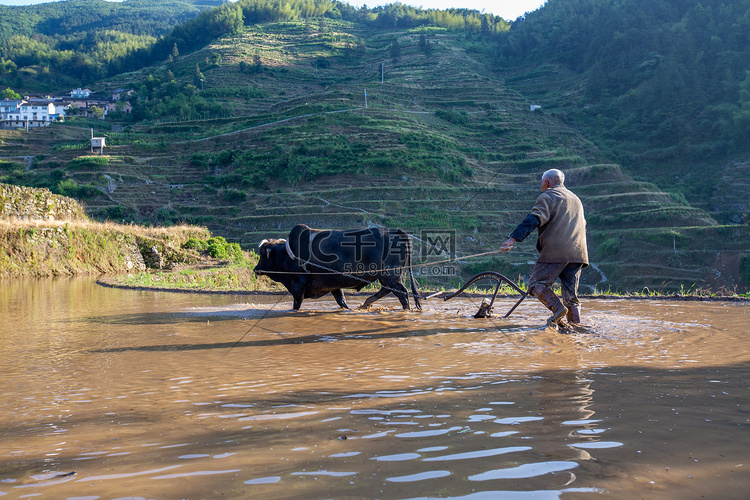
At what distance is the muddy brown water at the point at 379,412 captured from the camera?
7.66 ft

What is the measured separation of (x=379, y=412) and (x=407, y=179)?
120 ft

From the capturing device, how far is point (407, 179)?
39.2 m

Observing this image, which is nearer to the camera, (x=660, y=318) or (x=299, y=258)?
(x=660, y=318)

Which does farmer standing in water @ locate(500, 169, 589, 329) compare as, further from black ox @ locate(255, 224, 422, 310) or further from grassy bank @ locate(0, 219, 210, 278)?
grassy bank @ locate(0, 219, 210, 278)

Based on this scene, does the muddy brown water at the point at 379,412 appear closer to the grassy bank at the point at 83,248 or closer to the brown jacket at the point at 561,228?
the brown jacket at the point at 561,228

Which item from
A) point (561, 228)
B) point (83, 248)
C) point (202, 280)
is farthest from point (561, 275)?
point (83, 248)

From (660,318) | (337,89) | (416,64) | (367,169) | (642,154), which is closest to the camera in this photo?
(660,318)

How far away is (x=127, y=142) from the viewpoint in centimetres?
5069

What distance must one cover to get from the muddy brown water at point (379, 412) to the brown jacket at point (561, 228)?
100 centimetres

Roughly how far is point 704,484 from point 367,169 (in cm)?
3856

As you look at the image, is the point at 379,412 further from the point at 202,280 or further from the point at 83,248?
the point at 83,248

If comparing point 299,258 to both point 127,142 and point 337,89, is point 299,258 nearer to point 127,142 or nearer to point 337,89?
point 127,142

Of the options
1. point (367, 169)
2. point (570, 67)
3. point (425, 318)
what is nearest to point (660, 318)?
point (425, 318)

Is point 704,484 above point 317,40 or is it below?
below
